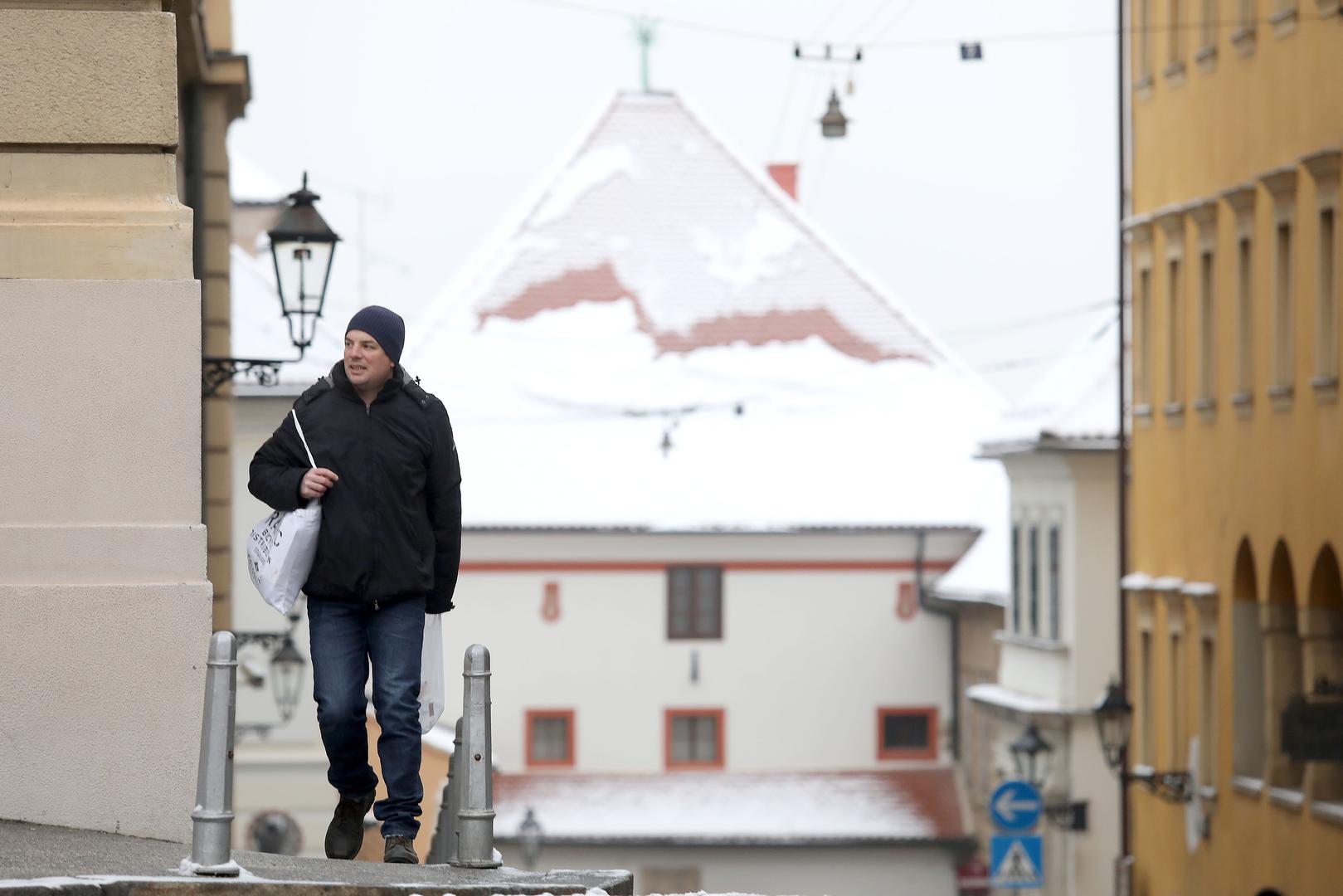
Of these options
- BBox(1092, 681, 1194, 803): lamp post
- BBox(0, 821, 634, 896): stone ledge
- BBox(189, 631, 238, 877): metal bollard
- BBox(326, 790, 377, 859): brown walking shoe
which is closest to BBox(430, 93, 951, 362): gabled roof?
BBox(1092, 681, 1194, 803): lamp post

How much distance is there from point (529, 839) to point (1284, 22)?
2292cm

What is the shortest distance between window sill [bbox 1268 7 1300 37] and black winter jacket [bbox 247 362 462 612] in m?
16.9

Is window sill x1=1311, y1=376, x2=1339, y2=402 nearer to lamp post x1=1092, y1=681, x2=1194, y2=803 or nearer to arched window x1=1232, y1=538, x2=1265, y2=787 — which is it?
arched window x1=1232, y1=538, x2=1265, y2=787

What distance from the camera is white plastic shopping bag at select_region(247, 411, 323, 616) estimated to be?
8.32 m

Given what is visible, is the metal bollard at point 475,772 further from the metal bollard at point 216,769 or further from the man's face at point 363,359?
the man's face at point 363,359

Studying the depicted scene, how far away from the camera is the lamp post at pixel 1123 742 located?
27.2m

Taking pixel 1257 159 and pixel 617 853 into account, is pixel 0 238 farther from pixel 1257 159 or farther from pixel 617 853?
pixel 617 853

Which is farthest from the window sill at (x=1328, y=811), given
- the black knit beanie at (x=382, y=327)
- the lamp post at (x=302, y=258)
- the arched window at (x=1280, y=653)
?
the black knit beanie at (x=382, y=327)

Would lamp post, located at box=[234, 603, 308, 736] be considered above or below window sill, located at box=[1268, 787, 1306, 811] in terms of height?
above

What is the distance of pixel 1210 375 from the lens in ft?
91.3

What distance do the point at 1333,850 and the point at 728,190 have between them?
35.3 metres

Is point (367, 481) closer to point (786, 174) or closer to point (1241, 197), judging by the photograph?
point (1241, 197)

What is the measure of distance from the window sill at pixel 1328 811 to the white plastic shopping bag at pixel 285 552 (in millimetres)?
15369

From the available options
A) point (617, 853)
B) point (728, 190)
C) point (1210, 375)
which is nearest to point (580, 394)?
point (728, 190)
